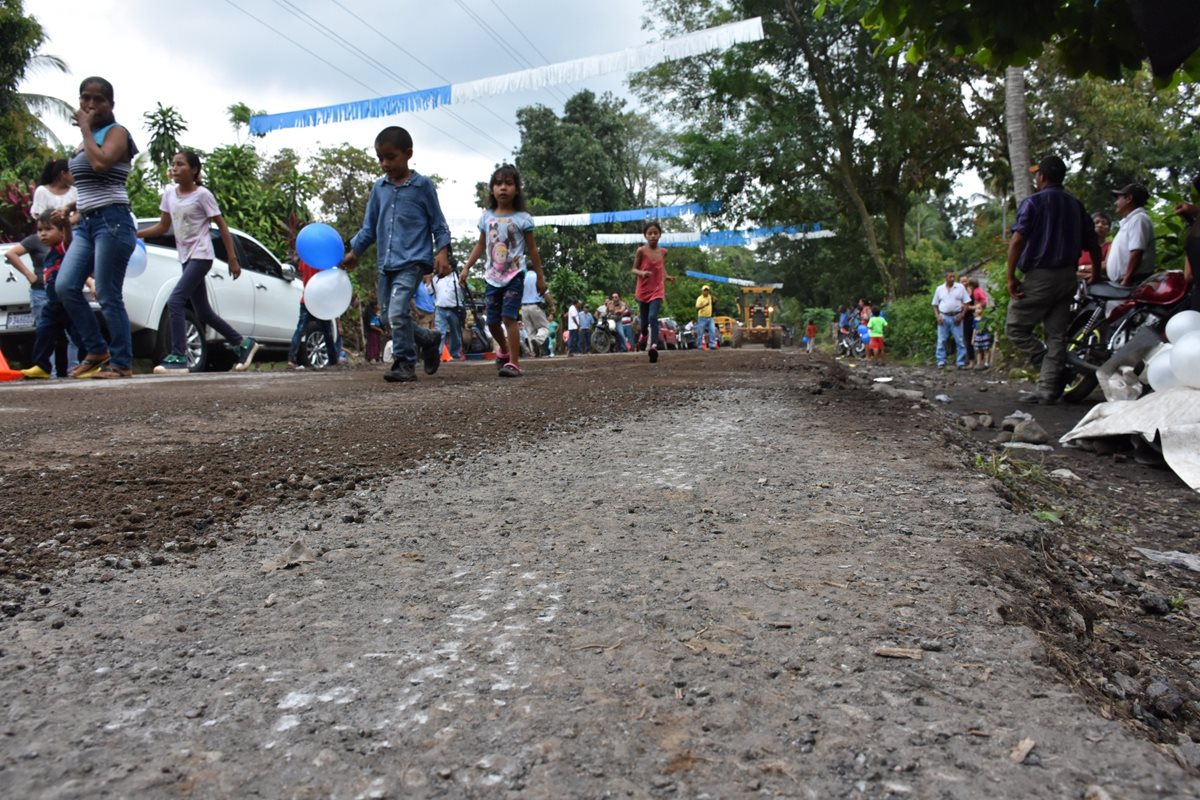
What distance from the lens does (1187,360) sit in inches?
169

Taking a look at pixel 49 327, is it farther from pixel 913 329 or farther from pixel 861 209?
pixel 861 209

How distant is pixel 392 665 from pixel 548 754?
378 millimetres

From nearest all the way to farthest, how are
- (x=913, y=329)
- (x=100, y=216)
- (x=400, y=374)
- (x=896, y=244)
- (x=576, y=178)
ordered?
(x=100, y=216), (x=400, y=374), (x=913, y=329), (x=896, y=244), (x=576, y=178)

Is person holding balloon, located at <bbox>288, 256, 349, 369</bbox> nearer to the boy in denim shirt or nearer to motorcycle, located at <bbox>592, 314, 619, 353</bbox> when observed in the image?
the boy in denim shirt

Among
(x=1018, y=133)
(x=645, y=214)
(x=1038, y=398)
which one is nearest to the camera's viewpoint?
(x=1038, y=398)

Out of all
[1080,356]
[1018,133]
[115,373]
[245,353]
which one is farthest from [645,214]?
[1080,356]

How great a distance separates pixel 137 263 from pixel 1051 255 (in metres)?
7.66

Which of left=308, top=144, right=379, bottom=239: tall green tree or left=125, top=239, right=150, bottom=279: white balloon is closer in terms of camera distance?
left=125, top=239, right=150, bottom=279: white balloon

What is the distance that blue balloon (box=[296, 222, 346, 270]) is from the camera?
915cm

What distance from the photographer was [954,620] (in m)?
1.61

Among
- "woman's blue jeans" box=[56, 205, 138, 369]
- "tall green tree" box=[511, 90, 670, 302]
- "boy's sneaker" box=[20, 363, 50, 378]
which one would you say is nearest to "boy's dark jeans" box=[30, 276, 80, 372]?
"boy's sneaker" box=[20, 363, 50, 378]

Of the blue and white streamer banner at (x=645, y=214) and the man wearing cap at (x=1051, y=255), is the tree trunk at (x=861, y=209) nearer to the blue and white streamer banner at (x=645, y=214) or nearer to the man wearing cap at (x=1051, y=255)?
the blue and white streamer banner at (x=645, y=214)

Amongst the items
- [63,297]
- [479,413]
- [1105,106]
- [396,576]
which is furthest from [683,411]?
[1105,106]

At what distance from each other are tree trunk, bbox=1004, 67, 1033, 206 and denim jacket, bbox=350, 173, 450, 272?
25.8ft
